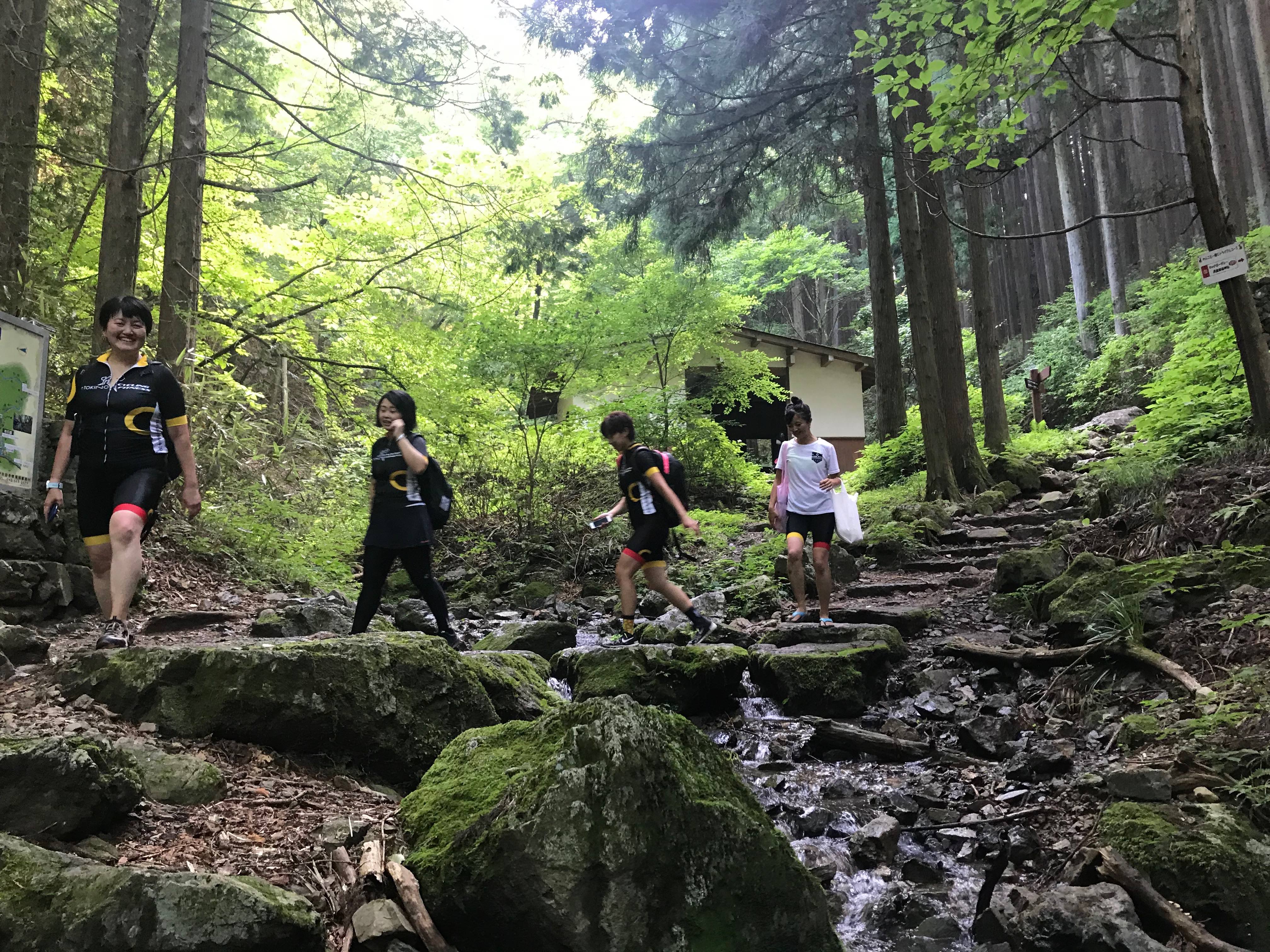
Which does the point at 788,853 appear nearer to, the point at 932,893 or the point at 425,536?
the point at 932,893

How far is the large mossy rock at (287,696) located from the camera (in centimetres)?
339

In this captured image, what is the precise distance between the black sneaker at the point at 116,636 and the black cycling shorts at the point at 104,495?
459 mm

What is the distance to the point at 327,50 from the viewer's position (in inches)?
375

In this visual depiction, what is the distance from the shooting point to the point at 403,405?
17.6 ft

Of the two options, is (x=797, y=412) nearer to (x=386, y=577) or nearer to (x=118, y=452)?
(x=386, y=577)

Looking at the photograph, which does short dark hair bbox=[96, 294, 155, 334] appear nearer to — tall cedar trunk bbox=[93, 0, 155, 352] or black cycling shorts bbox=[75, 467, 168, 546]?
black cycling shorts bbox=[75, 467, 168, 546]

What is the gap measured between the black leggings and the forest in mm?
382

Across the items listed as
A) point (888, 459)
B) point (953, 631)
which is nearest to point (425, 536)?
point (953, 631)

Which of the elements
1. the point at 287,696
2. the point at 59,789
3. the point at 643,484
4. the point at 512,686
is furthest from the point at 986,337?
the point at 59,789

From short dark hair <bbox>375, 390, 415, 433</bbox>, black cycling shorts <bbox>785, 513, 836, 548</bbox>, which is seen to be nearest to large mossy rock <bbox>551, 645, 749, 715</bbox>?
black cycling shorts <bbox>785, 513, 836, 548</bbox>

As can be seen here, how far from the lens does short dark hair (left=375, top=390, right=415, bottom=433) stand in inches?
209

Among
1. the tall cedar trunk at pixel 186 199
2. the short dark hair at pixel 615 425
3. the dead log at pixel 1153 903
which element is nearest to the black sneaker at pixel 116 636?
the short dark hair at pixel 615 425

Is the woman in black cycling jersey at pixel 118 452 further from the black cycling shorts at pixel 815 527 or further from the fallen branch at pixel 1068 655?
the fallen branch at pixel 1068 655

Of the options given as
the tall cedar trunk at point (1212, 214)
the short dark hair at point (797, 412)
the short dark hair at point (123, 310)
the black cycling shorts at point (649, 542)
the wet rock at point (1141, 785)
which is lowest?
the wet rock at point (1141, 785)
